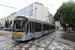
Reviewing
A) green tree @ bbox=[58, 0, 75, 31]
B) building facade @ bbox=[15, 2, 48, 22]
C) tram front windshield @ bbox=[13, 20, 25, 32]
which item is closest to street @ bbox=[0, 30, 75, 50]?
tram front windshield @ bbox=[13, 20, 25, 32]

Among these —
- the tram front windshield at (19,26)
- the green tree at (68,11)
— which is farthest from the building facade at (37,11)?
the tram front windshield at (19,26)

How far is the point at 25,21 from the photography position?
843 cm

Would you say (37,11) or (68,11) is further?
(37,11)

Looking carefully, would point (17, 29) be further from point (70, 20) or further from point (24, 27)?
point (70, 20)

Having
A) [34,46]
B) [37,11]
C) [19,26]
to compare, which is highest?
[37,11]

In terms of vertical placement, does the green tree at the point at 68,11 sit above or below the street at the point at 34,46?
above

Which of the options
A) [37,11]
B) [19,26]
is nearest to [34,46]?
[19,26]

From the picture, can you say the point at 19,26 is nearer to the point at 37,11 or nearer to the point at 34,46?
the point at 34,46

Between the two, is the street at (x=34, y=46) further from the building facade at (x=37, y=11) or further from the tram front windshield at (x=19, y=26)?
the building facade at (x=37, y=11)

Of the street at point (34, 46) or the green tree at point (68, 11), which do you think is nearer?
the street at point (34, 46)

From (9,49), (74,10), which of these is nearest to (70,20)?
(74,10)

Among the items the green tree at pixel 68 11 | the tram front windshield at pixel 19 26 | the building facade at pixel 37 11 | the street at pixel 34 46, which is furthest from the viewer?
the building facade at pixel 37 11

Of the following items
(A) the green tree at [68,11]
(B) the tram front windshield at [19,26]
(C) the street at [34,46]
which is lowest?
(C) the street at [34,46]

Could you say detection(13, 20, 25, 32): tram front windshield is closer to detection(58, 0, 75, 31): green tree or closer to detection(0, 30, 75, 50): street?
detection(0, 30, 75, 50): street
